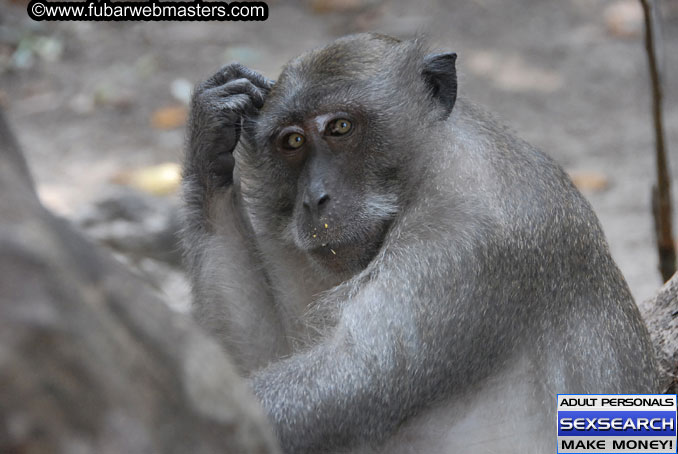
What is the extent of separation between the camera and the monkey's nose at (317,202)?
355cm

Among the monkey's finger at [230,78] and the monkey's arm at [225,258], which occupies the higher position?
the monkey's finger at [230,78]

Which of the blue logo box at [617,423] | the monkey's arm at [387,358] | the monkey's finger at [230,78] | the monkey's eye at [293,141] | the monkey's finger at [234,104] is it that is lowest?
the blue logo box at [617,423]

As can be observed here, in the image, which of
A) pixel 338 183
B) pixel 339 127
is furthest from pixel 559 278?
pixel 339 127

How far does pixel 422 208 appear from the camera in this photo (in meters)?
3.50

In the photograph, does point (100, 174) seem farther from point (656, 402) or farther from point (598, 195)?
point (656, 402)

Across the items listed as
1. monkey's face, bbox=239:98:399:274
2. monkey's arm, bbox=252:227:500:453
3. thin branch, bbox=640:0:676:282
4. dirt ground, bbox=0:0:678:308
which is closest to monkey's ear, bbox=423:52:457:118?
monkey's face, bbox=239:98:399:274

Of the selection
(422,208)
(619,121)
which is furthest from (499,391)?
(619,121)

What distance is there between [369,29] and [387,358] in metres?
7.99

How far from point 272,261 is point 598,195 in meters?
4.90

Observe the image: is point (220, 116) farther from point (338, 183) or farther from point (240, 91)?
point (338, 183)

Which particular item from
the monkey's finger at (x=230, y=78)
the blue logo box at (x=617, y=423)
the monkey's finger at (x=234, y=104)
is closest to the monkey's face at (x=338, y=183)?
the monkey's finger at (x=234, y=104)

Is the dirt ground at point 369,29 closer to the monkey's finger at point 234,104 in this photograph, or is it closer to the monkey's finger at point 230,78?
the monkey's finger at point 230,78

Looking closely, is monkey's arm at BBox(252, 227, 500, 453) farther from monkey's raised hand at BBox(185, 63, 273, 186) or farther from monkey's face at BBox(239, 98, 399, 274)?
monkey's raised hand at BBox(185, 63, 273, 186)

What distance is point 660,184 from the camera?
480 centimetres
